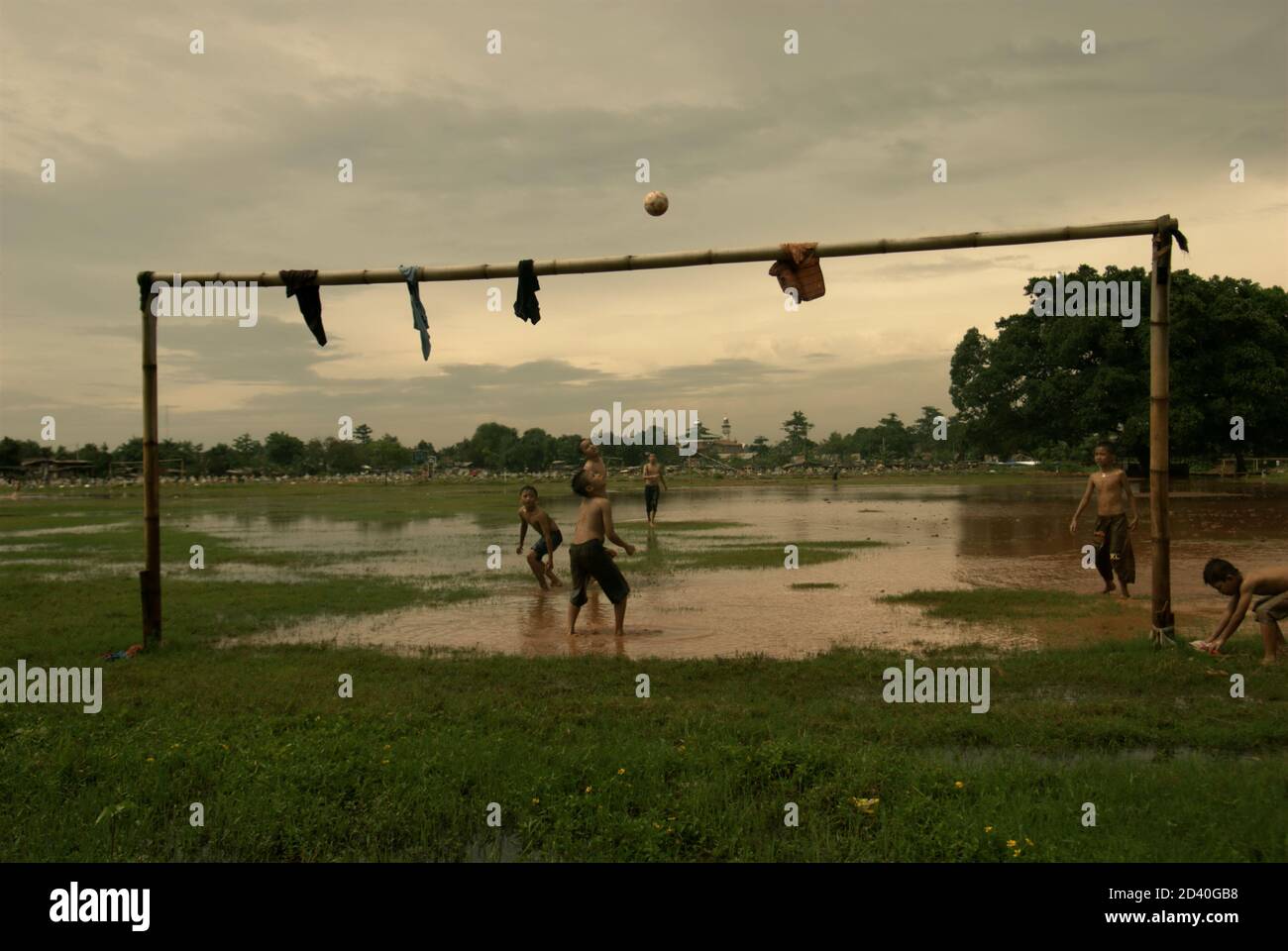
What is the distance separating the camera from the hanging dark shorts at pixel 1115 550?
39.9ft

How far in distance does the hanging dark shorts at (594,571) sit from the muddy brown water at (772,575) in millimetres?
499

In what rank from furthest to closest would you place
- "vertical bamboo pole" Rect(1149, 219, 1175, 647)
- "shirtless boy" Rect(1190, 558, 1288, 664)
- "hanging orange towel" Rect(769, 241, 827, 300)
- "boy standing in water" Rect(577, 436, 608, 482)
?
"boy standing in water" Rect(577, 436, 608, 482), "hanging orange towel" Rect(769, 241, 827, 300), "vertical bamboo pole" Rect(1149, 219, 1175, 647), "shirtless boy" Rect(1190, 558, 1288, 664)

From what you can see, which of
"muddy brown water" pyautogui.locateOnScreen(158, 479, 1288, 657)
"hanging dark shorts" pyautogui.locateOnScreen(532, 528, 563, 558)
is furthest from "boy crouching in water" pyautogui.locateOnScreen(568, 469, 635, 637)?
"hanging dark shorts" pyautogui.locateOnScreen(532, 528, 563, 558)

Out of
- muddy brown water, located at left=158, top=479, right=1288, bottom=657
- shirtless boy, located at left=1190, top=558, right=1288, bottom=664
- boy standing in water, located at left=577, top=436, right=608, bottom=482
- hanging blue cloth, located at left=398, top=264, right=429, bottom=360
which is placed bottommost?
muddy brown water, located at left=158, top=479, right=1288, bottom=657

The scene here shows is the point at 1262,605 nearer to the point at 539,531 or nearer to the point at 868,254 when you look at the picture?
the point at 868,254

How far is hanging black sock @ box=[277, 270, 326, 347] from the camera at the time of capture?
32.7ft

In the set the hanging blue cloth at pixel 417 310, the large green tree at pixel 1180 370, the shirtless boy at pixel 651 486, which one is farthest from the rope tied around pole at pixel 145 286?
the large green tree at pixel 1180 370

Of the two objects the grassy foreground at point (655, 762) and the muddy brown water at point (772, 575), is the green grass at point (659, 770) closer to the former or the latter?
the grassy foreground at point (655, 762)

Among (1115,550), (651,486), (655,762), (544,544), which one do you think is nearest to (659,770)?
(655,762)

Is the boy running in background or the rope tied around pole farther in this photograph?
the boy running in background

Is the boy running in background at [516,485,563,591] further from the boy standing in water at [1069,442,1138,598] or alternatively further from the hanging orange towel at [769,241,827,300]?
the boy standing in water at [1069,442,1138,598]

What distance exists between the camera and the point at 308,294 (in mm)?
10125

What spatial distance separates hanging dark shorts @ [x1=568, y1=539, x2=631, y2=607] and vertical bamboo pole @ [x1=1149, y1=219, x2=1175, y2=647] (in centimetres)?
532
